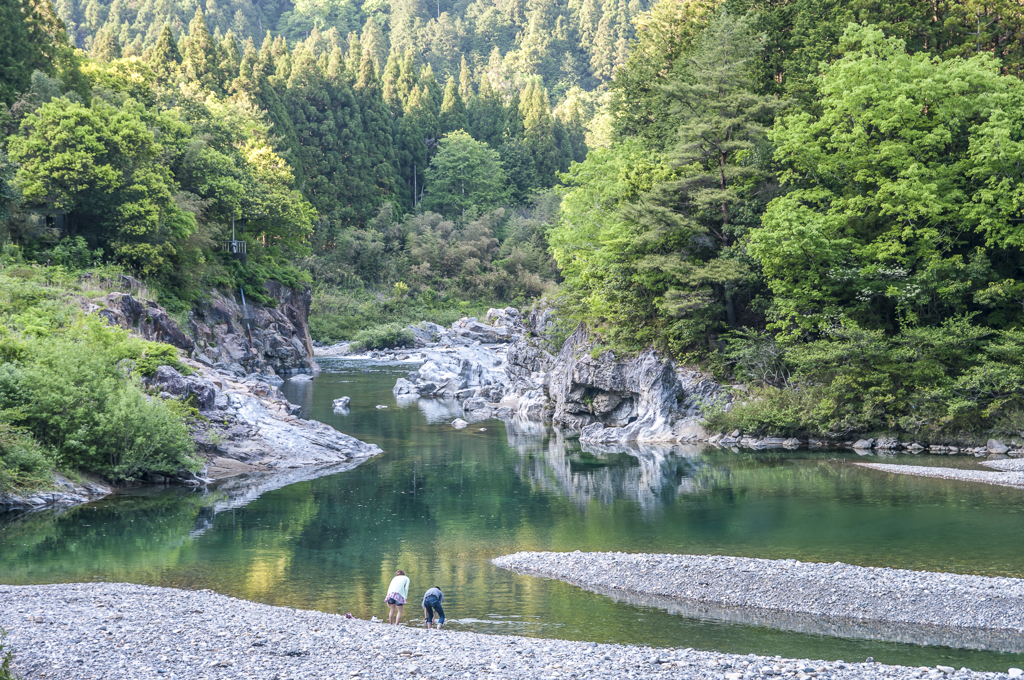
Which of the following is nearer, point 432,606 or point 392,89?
point 432,606

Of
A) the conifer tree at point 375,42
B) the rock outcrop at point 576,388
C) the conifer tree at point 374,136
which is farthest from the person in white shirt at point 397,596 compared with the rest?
the conifer tree at point 375,42

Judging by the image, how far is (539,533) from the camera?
79.8 feet

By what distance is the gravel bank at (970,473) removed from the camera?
90.7 ft

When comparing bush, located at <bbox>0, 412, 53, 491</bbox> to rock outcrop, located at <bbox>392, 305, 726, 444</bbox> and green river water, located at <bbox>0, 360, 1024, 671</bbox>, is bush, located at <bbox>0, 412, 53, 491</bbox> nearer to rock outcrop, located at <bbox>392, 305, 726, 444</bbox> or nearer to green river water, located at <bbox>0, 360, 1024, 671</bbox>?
green river water, located at <bbox>0, 360, 1024, 671</bbox>

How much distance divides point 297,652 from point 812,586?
10.4m

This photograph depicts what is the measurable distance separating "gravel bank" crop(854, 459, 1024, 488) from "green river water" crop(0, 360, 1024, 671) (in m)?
0.90

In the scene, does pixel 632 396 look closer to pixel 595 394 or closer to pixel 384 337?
pixel 595 394

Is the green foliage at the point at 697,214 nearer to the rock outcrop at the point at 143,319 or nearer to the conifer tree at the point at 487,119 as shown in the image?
the rock outcrop at the point at 143,319

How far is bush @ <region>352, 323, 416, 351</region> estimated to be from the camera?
83625 mm

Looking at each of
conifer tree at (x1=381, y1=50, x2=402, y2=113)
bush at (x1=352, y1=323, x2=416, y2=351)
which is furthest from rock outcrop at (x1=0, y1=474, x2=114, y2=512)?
conifer tree at (x1=381, y1=50, x2=402, y2=113)

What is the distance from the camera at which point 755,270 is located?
3978 cm

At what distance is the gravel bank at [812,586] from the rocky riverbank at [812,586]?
2 centimetres

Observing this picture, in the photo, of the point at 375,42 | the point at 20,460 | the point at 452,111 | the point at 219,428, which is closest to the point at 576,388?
the point at 219,428

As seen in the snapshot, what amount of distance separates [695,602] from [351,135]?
9622 centimetres
